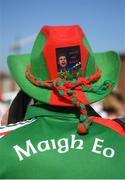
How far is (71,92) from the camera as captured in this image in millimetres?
1846

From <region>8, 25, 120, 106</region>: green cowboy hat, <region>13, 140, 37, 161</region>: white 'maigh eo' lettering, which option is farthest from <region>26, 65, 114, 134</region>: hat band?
<region>13, 140, 37, 161</region>: white 'maigh eo' lettering

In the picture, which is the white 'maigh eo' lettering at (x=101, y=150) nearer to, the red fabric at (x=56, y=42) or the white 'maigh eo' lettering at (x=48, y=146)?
the white 'maigh eo' lettering at (x=48, y=146)

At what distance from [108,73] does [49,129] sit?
428 millimetres

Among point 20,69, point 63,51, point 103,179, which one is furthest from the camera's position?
point 20,69

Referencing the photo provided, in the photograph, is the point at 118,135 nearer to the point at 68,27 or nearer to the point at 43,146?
the point at 43,146

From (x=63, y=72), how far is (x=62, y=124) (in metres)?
0.22

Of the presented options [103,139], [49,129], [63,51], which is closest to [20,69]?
[63,51]

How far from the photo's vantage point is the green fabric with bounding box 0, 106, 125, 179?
173cm

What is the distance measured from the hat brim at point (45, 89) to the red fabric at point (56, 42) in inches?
3.7

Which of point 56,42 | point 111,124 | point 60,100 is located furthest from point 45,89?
point 111,124

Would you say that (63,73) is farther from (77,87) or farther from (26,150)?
(26,150)

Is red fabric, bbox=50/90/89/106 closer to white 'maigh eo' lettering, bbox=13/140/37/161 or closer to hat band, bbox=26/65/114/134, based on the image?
A: hat band, bbox=26/65/114/134

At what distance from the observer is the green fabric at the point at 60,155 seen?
1729mm

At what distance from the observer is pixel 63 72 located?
1.89 metres
